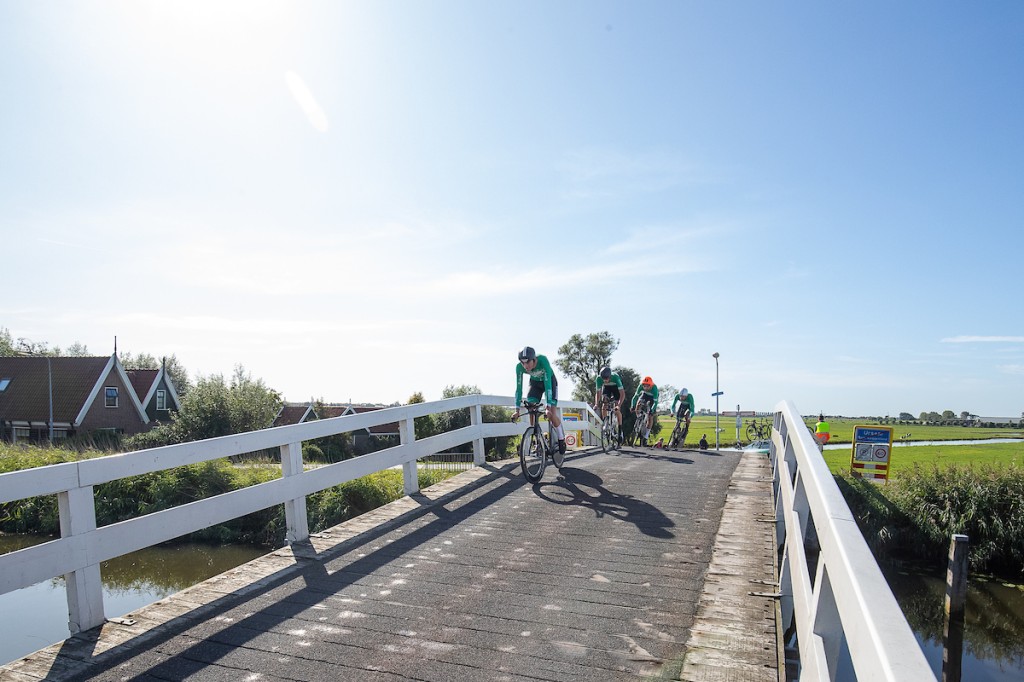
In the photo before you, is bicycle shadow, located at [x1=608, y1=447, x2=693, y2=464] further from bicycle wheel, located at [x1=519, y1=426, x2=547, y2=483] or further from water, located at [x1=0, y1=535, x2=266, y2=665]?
water, located at [x1=0, y1=535, x2=266, y2=665]

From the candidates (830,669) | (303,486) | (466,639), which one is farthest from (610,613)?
(303,486)

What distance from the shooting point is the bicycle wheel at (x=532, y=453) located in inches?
404

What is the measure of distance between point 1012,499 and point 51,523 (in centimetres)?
2631

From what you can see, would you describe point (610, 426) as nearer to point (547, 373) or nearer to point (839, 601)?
point (547, 373)

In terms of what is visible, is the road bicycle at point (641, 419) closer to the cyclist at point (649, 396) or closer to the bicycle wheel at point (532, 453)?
the cyclist at point (649, 396)

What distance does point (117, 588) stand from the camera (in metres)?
14.5

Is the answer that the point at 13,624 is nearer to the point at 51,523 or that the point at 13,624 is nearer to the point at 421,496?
the point at 421,496

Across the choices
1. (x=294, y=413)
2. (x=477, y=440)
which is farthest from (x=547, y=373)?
(x=294, y=413)

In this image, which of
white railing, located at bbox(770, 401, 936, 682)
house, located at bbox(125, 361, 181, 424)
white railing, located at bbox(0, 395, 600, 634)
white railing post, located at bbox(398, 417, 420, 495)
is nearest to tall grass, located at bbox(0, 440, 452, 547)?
white railing post, located at bbox(398, 417, 420, 495)

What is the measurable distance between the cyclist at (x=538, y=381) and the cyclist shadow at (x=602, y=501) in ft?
3.11

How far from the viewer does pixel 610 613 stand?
4.82 m

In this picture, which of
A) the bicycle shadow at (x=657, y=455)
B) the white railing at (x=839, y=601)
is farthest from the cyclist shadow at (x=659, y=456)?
the white railing at (x=839, y=601)

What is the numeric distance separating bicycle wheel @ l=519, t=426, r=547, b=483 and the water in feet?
17.2

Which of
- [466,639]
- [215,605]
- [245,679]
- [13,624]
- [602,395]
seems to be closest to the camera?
[245,679]
